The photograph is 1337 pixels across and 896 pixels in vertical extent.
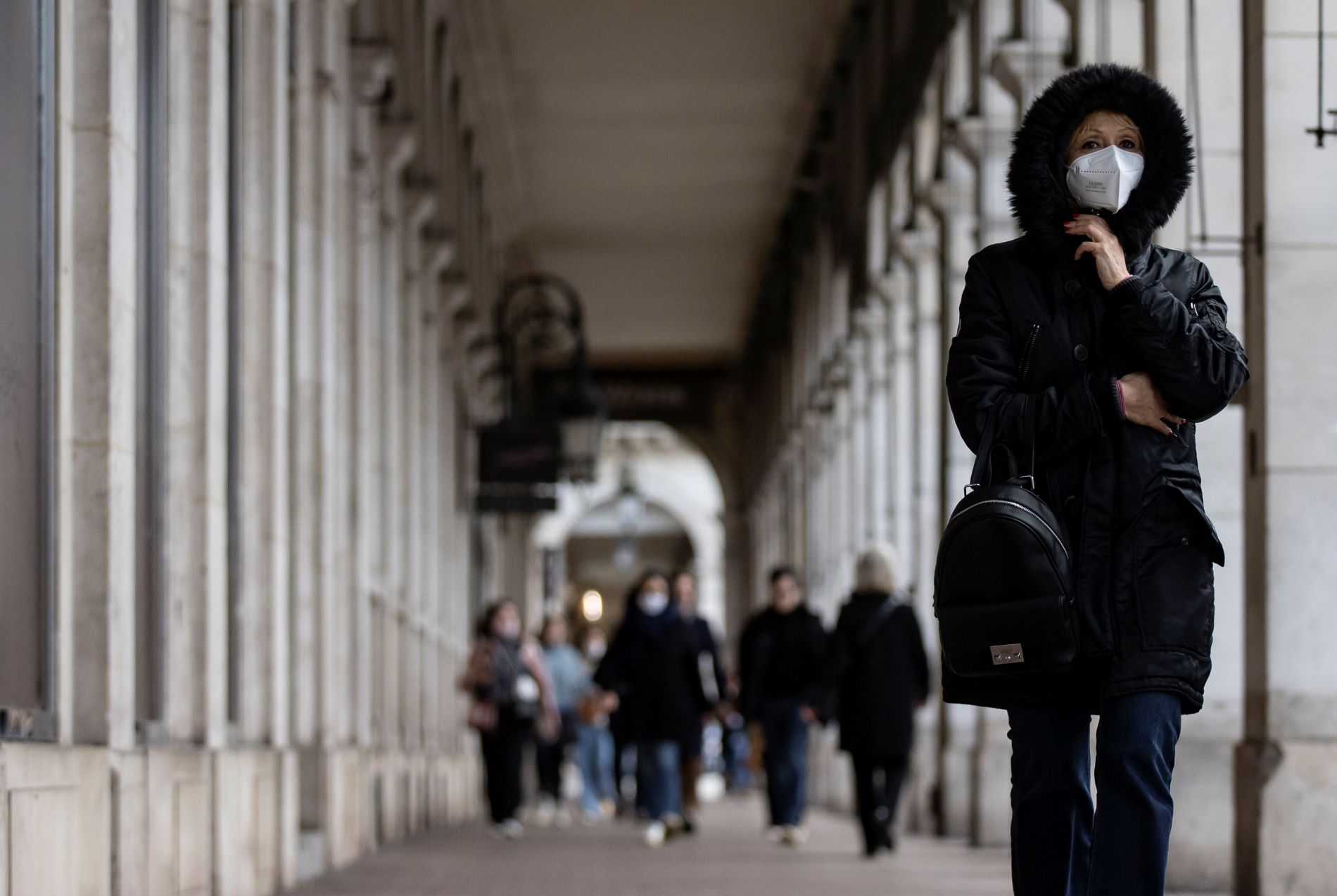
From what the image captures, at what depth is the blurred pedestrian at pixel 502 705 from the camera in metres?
16.8

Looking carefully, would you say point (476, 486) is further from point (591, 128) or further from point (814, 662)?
point (814, 662)

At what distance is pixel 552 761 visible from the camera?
22281mm

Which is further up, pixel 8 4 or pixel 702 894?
pixel 8 4

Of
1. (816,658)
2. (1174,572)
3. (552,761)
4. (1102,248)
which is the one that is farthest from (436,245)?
(1174,572)

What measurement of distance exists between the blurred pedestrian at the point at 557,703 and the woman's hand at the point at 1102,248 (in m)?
16.3

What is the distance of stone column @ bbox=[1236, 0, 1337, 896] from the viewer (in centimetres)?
819

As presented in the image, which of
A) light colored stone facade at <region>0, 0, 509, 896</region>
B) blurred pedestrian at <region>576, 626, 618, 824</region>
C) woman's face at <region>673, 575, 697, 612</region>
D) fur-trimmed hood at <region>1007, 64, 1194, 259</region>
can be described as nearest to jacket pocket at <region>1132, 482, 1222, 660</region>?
fur-trimmed hood at <region>1007, 64, 1194, 259</region>

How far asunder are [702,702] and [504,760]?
2568 mm

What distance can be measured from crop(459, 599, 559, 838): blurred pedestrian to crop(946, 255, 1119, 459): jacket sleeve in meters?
11.8

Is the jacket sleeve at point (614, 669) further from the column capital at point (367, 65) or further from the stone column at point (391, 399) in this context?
the column capital at point (367, 65)

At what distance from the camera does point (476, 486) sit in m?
23.5

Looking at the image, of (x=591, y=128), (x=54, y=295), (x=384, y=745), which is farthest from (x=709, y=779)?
(x=54, y=295)

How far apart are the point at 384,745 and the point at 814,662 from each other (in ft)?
10.5

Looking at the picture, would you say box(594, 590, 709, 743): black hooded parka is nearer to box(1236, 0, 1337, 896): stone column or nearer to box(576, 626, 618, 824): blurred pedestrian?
box(576, 626, 618, 824): blurred pedestrian
